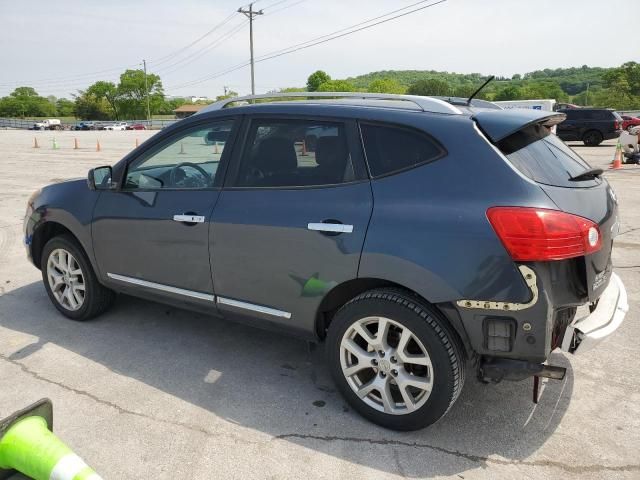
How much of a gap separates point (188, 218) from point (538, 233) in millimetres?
2185

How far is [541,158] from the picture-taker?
111 inches

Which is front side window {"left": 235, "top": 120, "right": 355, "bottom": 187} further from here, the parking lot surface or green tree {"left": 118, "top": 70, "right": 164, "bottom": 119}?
green tree {"left": 118, "top": 70, "right": 164, "bottom": 119}

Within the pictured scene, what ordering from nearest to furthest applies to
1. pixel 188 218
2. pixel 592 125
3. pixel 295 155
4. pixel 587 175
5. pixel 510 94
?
pixel 587 175 < pixel 295 155 < pixel 188 218 < pixel 592 125 < pixel 510 94

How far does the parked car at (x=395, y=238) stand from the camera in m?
2.54

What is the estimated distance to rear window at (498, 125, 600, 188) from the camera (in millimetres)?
2686

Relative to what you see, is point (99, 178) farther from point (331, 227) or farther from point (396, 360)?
point (396, 360)

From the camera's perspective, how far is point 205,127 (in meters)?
3.69

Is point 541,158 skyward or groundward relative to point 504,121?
groundward

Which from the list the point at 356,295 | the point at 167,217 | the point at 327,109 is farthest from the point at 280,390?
the point at 327,109

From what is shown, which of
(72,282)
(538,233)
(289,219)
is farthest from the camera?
(72,282)

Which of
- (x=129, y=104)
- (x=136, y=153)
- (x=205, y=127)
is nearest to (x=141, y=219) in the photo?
(x=136, y=153)

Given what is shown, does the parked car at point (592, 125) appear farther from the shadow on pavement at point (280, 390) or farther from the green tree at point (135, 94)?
the green tree at point (135, 94)

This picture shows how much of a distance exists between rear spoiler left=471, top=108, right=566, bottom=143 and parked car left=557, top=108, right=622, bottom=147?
Answer: 22.2m

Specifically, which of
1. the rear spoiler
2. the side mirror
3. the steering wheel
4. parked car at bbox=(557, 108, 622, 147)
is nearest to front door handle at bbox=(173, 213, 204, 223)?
the steering wheel
